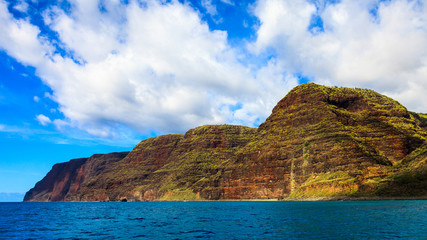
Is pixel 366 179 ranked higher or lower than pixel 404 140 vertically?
lower

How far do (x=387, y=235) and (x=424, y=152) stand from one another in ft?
454

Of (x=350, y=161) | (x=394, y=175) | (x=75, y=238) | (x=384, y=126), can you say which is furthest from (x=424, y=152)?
(x=75, y=238)

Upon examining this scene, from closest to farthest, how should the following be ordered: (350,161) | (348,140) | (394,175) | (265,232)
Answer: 1. (265,232)
2. (394,175)
3. (350,161)
4. (348,140)

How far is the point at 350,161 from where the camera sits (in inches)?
6565

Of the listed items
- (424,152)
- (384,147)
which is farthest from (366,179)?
(384,147)

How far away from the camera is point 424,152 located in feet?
495

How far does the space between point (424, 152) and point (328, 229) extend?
13619 centimetres

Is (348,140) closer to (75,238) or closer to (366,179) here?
(366,179)

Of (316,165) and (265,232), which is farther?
(316,165)

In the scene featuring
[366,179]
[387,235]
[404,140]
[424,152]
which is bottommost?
[387,235]

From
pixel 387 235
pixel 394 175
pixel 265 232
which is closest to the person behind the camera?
pixel 387 235

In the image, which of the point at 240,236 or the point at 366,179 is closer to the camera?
the point at 240,236

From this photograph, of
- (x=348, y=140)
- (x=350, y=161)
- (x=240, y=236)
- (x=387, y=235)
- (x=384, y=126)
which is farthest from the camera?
(x=384, y=126)

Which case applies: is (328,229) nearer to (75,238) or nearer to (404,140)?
(75,238)
